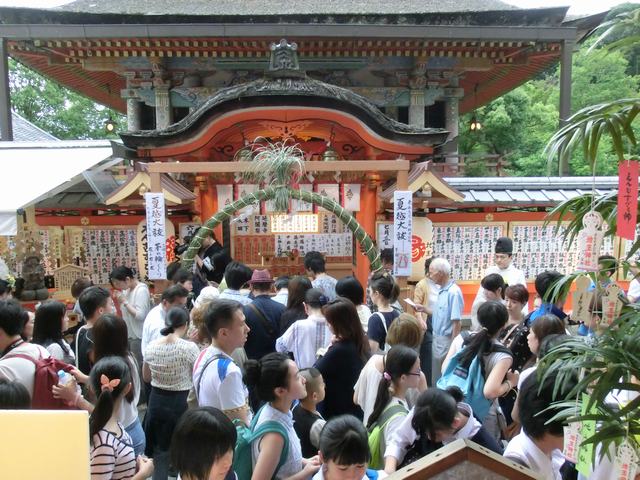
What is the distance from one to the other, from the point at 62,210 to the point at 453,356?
25.7 feet

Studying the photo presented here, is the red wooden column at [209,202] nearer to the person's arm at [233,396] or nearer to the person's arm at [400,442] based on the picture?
the person's arm at [233,396]

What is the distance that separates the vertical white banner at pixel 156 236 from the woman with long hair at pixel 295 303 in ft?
10.1

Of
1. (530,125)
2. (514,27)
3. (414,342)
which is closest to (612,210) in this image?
(414,342)

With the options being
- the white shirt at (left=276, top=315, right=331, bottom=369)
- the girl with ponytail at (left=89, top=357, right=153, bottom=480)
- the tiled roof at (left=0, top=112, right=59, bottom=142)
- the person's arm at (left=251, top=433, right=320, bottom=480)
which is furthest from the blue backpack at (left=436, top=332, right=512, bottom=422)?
the tiled roof at (left=0, top=112, right=59, bottom=142)

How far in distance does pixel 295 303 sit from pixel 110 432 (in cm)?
247

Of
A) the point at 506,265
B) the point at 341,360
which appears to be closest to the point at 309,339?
the point at 341,360

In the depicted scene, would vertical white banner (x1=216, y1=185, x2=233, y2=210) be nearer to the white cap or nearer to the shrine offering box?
the white cap

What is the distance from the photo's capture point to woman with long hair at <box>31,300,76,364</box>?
374 cm

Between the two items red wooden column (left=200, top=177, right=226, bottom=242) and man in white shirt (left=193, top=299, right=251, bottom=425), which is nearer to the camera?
man in white shirt (left=193, top=299, right=251, bottom=425)

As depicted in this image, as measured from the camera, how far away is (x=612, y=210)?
2.55 meters

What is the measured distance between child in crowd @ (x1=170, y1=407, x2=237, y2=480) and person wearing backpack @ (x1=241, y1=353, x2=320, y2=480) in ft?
1.30

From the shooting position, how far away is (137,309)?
5.65 meters

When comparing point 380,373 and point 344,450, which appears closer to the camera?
point 344,450

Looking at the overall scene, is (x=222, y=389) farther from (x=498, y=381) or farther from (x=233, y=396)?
(x=498, y=381)
